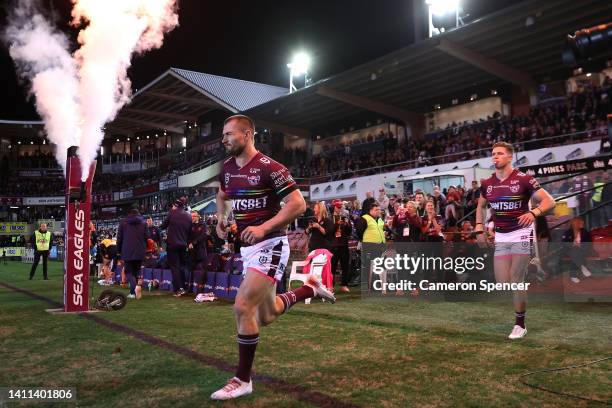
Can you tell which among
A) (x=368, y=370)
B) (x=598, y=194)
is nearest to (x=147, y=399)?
(x=368, y=370)

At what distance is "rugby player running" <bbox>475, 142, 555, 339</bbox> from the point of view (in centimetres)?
610

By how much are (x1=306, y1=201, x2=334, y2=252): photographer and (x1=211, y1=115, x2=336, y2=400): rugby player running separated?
22.0 ft

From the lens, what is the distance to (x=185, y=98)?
44.8 metres

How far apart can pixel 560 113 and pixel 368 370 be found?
2273 cm

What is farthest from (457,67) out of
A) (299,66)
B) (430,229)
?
(430,229)

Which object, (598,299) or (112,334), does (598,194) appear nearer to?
(598,299)

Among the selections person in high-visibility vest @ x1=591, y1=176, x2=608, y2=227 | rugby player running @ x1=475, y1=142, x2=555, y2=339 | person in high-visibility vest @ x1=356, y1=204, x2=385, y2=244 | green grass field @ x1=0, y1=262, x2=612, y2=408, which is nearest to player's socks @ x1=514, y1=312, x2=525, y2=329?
rugby player running @ x1=475, y1=142, x2=555, y2=339

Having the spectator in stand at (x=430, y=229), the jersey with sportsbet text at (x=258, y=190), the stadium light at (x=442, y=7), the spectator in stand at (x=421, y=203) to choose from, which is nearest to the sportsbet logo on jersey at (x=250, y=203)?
the jersey with sportsbet text at (x=258, y=190)

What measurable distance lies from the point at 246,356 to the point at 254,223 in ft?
3.51

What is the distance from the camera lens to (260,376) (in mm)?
4539

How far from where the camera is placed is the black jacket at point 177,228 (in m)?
11.4

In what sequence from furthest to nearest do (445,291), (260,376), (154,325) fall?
1. (445,291)
2. (154,325)
3. (260,376)

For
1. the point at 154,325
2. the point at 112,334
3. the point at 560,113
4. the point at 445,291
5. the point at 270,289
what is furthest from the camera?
the point at 560,113

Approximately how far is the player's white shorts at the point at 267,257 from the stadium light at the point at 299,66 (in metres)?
36.8
